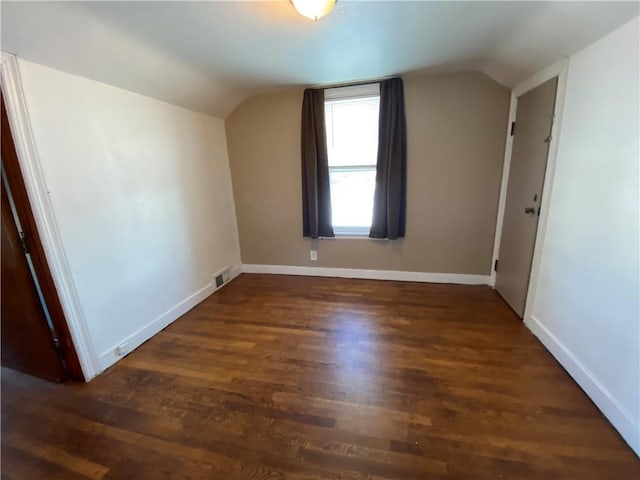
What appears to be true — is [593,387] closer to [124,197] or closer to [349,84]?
[349,84]

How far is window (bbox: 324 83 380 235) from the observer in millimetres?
3000

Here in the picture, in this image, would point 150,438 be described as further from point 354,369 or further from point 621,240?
point 621,240

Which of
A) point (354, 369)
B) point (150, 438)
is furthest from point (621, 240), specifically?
point (150, 438)

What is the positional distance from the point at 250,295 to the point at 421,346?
5.98ft

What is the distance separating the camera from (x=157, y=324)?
247 cm

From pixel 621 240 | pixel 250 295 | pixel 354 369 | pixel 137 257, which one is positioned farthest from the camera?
pixel 250 295

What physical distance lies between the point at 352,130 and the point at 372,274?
1.65 metres

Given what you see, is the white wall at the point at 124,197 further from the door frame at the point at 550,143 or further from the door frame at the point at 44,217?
the door frame at the point at 550,143

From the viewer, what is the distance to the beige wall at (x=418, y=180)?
278 cm

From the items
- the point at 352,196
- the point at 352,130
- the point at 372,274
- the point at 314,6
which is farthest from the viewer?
the point at 372,274

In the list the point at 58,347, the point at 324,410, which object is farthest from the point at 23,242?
the point at 324,410

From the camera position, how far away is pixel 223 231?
3412mm

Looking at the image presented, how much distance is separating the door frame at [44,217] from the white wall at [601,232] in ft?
10.1

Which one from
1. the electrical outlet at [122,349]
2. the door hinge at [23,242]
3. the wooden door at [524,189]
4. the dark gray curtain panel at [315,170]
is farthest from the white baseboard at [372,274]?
the door hinge at [23,242]
